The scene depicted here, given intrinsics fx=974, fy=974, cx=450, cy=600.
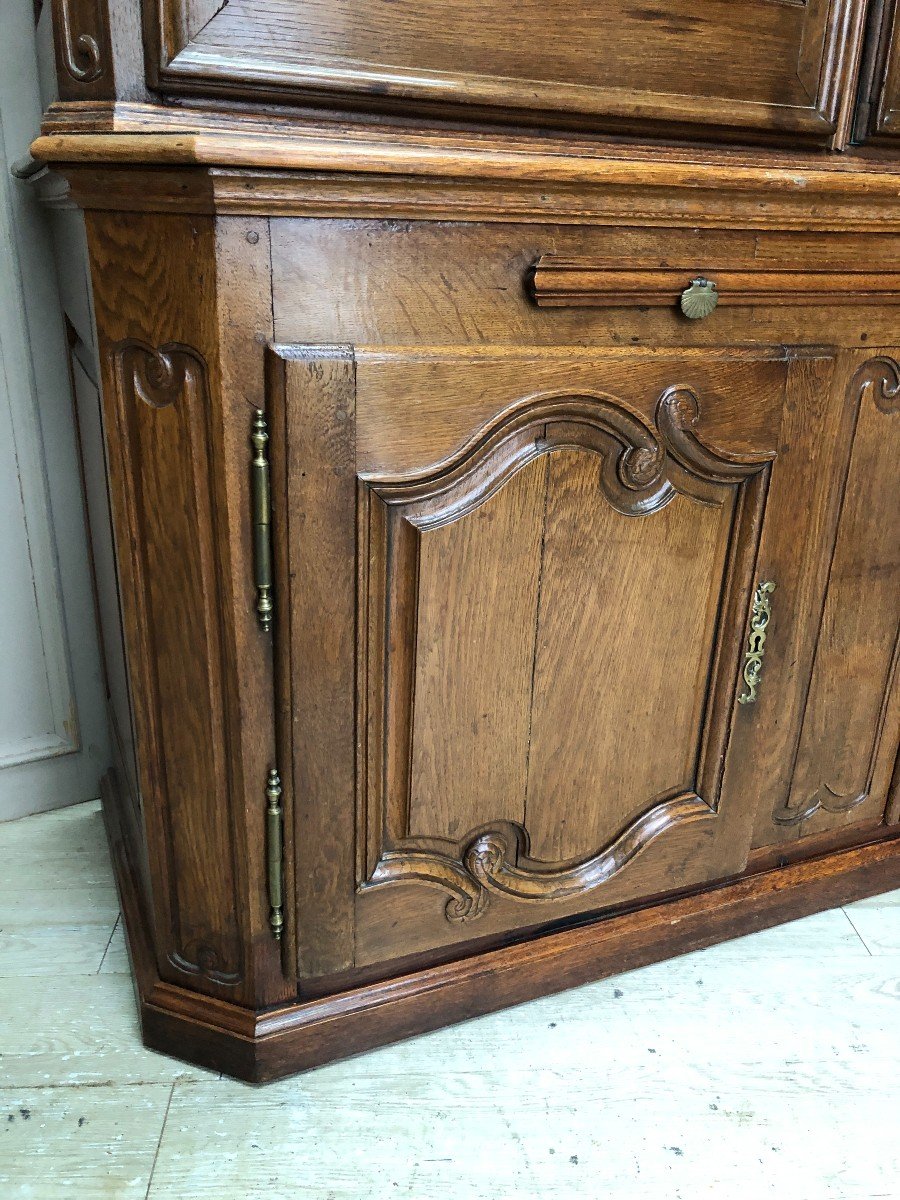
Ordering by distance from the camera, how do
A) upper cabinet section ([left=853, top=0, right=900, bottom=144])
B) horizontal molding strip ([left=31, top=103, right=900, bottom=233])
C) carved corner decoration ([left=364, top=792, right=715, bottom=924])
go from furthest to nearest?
carved corner decoration ([left=364, top=792, right=715, bottom=924]) < upper cabinet section ([left=853, top=0, right=900, bottom=144]) < horizontal molding strip ([left=31, top=103, right=900, bottom=233])

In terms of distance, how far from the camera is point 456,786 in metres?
1.11

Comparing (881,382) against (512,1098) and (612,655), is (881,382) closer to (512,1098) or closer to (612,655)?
(612,655)

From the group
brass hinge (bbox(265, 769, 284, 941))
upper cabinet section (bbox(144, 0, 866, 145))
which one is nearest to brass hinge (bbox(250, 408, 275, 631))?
brass hinge (bbox(265, 769, 284, 941))

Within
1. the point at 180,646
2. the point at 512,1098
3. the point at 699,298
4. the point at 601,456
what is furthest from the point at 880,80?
the point at 512,1098

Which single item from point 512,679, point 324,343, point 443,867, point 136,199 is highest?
point 136,199

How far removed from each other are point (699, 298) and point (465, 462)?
0.98 feet

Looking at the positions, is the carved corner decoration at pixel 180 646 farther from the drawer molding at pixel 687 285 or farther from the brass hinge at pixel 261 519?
the drawer molding at pixel 687 285

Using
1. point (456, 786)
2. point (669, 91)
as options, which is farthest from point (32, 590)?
point (669, 91)

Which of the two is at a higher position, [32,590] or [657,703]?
[657,703]

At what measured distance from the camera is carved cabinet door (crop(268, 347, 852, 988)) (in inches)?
37.2

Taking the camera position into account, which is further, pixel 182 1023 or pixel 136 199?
pixel 182 1023

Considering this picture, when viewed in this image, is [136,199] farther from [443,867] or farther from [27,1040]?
[27,1040]

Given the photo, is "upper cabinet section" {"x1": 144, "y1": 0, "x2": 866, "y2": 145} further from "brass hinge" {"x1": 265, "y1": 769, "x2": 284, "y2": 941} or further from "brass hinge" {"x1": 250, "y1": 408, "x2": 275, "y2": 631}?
"brass hinge" {"x1": 265, "y1": 769, "x2": 284, "y2": 941}

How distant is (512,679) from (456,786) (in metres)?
0.14
